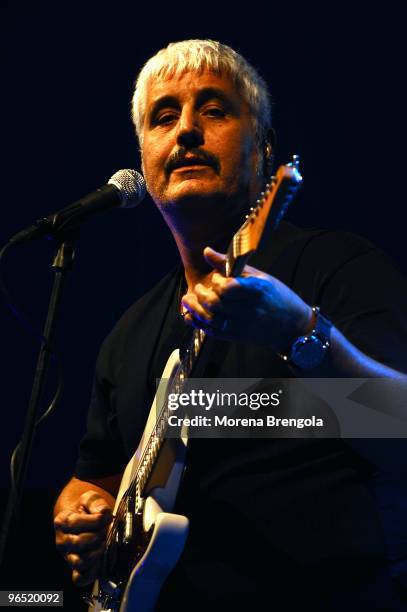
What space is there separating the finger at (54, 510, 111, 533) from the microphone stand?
34cm

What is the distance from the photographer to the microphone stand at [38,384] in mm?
1572

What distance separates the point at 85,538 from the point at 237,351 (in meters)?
0.65

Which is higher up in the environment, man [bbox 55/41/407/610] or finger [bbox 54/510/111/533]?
man [bbox 55/41/407/610]

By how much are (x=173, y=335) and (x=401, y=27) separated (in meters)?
1.72

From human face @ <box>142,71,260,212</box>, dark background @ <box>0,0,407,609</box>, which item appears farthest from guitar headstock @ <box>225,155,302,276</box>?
dark background @ <box>0,0,407,609</box>

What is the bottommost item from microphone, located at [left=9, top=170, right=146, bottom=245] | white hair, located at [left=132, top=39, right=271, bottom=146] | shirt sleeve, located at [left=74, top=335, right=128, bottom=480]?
shirt sleeve, located at [left=74, top=335, right=128, bottom=480]

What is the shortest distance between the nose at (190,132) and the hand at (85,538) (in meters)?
0.97

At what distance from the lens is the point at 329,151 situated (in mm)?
2936

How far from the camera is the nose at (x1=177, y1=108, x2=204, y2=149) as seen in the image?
195 cm

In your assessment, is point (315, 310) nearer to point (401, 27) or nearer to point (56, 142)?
point (401, 27)

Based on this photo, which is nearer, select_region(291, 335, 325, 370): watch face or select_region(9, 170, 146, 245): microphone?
select_region(291, 335, 325, 370): watch face

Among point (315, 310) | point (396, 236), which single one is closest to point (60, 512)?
point (315, 310)

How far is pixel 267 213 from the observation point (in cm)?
113

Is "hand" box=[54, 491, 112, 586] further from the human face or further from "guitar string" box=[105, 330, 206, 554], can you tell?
the human face
